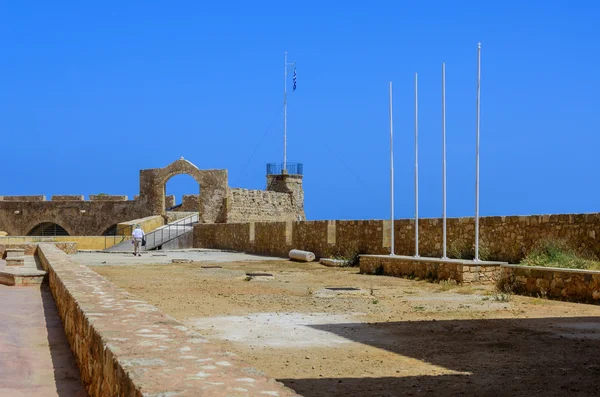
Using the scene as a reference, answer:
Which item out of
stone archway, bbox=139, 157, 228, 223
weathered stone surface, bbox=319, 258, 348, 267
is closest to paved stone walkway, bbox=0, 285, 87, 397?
weathered stone surface, bbox=319, 258, 348, 267

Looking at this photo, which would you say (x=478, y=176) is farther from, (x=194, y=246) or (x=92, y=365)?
(x=194, y=246)

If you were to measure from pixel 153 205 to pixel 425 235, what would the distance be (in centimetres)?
2702

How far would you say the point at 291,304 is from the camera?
10.9m

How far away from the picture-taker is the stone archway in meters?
39.6

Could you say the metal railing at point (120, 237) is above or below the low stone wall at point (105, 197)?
below

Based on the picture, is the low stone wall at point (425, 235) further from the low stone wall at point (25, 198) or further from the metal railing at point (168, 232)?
the low stone wall at point (25, 198)

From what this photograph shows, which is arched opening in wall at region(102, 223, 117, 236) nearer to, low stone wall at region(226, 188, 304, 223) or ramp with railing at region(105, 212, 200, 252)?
ramp with railing at region(105, 212, 200, 252)

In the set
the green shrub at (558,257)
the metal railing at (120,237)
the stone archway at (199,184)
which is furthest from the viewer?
the stone archway at (199,184)

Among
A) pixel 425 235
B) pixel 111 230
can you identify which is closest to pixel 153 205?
pixel 111 230

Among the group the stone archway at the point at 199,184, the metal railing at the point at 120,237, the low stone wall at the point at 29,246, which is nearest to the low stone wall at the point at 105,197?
the stone archway at the point at 199,184

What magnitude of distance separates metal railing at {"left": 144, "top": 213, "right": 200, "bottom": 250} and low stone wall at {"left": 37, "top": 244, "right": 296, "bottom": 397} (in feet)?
92.4

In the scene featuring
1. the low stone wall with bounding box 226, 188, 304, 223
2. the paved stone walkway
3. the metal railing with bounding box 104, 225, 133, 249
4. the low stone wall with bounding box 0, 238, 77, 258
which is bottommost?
the paved stone walkway

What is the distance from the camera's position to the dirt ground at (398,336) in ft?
18.3

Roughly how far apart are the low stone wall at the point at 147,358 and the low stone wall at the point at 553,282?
25.0ft
